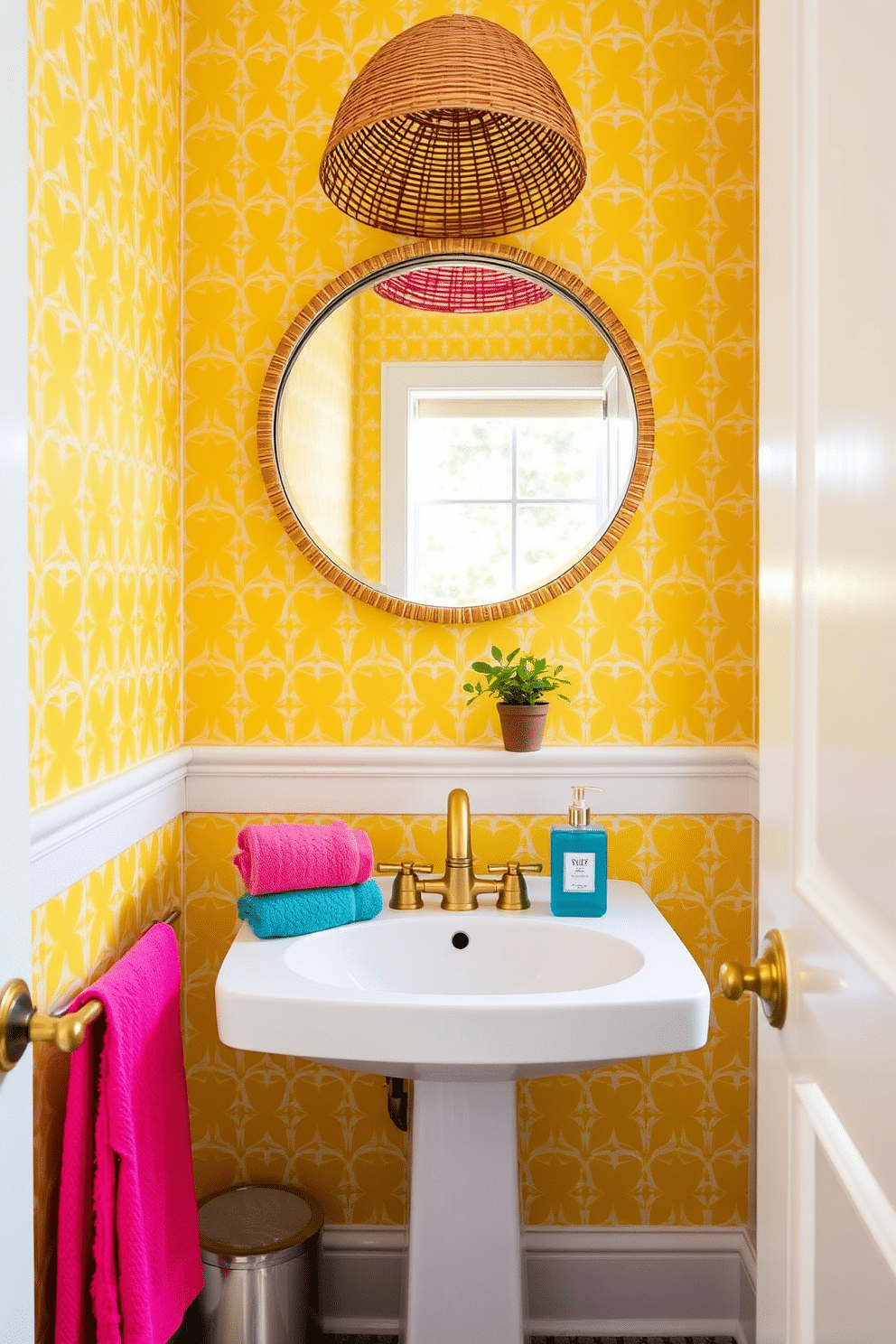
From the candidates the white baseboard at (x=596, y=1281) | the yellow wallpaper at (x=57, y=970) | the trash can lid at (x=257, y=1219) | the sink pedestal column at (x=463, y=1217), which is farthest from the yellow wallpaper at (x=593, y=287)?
the white baseboard at (x=596, y=1281)

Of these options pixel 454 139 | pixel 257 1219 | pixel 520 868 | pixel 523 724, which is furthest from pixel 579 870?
pixel 454 139

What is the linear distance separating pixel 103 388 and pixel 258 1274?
131 cm

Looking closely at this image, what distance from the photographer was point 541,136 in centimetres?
162

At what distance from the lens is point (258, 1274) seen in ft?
5.31

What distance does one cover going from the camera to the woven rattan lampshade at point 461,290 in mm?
1809

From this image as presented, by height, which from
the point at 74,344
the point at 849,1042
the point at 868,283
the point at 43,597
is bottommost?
the point at 849,1042

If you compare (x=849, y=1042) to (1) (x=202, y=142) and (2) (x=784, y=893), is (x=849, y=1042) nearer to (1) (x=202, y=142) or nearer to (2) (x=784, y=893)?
(2) (x=784, y=893)

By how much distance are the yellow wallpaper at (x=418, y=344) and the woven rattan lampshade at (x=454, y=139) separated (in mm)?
135

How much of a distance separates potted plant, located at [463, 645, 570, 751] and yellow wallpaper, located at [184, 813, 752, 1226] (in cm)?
16

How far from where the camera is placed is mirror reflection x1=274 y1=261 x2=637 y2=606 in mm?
1806

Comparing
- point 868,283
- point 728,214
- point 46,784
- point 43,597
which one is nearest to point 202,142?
point 728,214

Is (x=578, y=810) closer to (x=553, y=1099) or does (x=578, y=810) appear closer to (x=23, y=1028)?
(x=553, y=1099)

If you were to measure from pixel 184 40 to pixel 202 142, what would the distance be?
0.59ft

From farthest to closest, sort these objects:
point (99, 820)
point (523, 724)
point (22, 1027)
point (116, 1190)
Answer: point (523, 724), point (99, 820), point (116, 1190), point (22, 1027)
